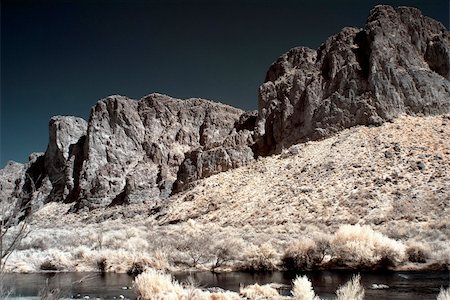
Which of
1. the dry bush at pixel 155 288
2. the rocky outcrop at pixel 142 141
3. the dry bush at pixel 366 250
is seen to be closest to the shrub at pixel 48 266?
the dry bush at pixel 155 288

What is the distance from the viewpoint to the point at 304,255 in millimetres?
24312

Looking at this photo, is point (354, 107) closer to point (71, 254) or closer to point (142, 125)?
point (71, 254)

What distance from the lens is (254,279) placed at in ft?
68.8

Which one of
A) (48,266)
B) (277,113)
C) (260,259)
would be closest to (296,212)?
(260,259)

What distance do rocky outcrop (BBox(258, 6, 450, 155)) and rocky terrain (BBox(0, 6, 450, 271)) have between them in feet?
0.63

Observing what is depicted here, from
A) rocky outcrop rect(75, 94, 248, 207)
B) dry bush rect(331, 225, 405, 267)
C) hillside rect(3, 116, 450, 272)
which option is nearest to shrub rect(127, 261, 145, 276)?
hillside rect(3, 116, 450, 272)

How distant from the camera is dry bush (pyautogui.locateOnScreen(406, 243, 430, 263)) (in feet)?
80.8

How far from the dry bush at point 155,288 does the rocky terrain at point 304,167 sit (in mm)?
10445

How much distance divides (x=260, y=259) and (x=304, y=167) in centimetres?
3322

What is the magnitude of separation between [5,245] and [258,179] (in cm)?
3355

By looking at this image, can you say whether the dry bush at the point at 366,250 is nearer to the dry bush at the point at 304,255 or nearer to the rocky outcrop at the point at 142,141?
the dry bush at the point at 304,255

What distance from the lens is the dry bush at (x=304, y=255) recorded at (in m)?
24.1

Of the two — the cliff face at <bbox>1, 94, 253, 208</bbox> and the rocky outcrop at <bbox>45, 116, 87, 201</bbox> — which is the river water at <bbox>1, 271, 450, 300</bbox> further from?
the rocky outcrop at <bbox>45, 116, 87, 201</bbox>

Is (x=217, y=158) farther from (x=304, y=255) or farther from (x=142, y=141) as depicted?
(x=304, y=255)
